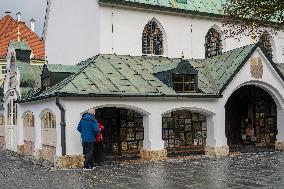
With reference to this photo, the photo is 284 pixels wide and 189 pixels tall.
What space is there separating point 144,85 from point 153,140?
7.31ft

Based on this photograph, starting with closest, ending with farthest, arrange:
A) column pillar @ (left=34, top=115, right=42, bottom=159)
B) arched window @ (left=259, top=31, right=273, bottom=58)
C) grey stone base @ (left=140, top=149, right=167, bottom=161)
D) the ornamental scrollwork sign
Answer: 1. grey stone base @ (left=140, top=149, right=167, bottom=161)
2. column pillar @ (left=34, top=115, right=42, bottom=159)
3. the ornamental scrollwork sign
4. arched window @ (left=259, top=31, right=273, bottom=58)

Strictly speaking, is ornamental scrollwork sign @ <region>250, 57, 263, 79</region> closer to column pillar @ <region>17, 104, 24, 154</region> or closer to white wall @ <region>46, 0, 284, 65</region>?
white wall @ <region>46, 0, 284, 65</region>

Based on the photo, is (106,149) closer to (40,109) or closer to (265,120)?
(40,109)

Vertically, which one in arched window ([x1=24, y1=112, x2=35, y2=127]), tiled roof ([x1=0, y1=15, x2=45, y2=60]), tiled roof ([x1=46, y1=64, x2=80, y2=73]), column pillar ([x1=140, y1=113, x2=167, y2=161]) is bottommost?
column pillar ([x1=140, y1=113, x2=167, y2=161])

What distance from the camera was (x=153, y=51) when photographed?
2073cm

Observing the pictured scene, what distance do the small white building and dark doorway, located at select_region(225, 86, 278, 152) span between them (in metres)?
0.05

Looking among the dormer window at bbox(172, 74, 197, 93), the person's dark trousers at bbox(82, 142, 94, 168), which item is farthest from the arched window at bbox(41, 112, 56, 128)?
the dormer window at bbox(172, 74, 197, 93)

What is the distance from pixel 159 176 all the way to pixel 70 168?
3660 mm

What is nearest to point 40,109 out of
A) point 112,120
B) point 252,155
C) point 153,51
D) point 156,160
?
point 112,120

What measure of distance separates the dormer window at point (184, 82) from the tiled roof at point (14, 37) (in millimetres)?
26229

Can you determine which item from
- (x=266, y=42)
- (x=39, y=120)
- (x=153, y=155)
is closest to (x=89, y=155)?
(x=153, y=155)

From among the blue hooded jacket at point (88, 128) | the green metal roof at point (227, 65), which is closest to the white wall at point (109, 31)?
the green metal roof at point (227, 65)

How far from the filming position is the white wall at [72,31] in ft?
64.2

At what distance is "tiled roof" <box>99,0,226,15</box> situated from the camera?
19.6 m
